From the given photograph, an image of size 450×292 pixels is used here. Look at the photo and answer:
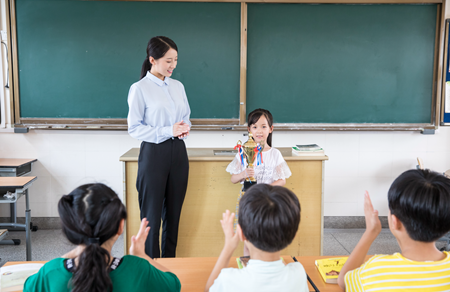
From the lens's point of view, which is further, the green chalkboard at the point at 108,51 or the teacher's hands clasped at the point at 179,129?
the green chalkboard at the point at 108,51

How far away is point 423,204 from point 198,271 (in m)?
0.84

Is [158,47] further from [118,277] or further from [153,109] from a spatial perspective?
[118,277]

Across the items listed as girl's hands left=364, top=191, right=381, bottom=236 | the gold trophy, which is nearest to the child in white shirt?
girl's hands left=364, top=191, right=381, bottom=236

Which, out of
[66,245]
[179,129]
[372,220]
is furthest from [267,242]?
[66,245]

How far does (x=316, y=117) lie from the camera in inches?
144

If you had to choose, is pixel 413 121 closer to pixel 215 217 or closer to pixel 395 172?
pixel 395 172

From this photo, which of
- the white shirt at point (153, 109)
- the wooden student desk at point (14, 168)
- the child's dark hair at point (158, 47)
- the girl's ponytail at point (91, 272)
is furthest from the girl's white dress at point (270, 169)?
the wooden student desk at point (14, 168)

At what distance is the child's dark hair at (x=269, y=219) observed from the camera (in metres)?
0.97

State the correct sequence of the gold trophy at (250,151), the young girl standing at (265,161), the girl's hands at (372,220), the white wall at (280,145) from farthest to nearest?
the white wall at (280,145), the young girl standing at (265,161), the gold trophy at (250,151), the girl's hands at (372,220)

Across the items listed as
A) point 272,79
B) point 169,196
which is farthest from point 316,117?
point 169,196

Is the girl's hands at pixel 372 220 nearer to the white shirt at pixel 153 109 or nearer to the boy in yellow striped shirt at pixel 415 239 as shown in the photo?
the boy in yellow striped shirt at pixel 415 239

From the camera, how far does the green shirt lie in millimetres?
921

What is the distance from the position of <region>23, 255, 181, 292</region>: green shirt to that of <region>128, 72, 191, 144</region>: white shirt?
124 cm

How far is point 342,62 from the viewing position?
360 cm
